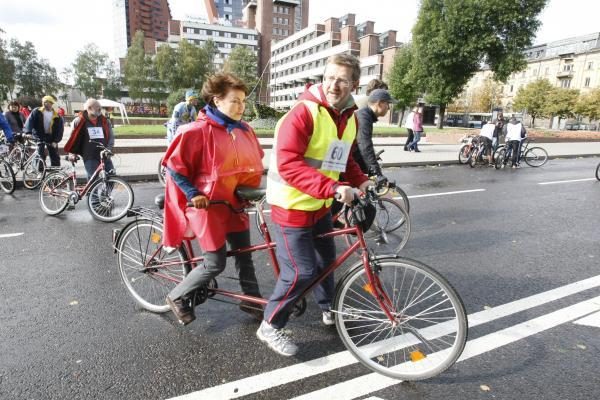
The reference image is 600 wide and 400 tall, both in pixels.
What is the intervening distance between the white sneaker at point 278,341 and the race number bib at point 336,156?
1.19 meters

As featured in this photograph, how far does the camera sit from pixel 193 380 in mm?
2410

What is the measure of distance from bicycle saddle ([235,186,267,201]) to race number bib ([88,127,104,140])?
432cm

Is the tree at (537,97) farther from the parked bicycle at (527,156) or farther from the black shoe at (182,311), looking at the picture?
the black shoe at (182,311)

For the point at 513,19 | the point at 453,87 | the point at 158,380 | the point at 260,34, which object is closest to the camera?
the point at 158,380

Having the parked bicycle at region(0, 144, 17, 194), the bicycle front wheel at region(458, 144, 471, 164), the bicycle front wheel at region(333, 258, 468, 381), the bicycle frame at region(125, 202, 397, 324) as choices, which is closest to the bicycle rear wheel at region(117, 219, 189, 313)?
the bicycle frame at region(125, 202, 397, 324)

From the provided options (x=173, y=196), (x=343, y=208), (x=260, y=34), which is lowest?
(x=343, y=208)

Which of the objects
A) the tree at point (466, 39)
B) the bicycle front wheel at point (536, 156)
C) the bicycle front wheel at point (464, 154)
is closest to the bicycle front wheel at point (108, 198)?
the bicycle front wheel at point (464, 154)

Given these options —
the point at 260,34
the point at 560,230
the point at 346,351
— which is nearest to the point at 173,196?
the point at 346,351

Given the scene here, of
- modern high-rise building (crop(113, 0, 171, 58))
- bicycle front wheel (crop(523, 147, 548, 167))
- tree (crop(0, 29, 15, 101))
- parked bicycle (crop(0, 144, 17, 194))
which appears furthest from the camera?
modern high-rise building (crop(113, 0, 171, 58))

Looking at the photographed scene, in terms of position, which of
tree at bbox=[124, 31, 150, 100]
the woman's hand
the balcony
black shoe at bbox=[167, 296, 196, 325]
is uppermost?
the balcony

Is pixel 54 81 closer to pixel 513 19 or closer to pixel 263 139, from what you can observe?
pixel 263 139

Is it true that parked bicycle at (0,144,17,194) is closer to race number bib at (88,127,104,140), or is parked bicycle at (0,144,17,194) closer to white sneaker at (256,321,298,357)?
race number bib at (88,127,104,140)

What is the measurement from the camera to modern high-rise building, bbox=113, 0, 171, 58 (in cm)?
13375

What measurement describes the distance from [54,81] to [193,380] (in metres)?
77.0
